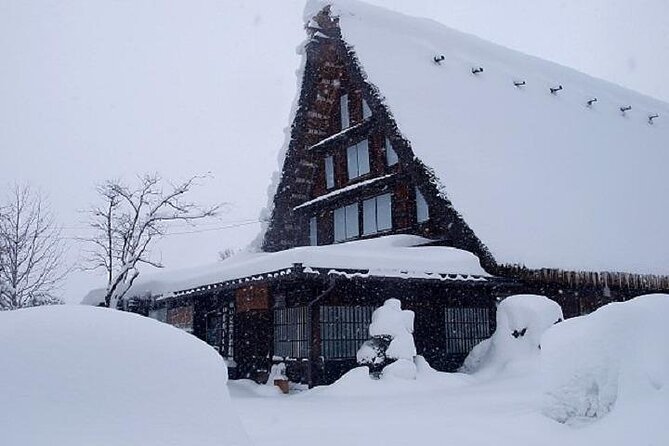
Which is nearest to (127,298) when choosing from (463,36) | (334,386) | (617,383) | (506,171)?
(334,386)

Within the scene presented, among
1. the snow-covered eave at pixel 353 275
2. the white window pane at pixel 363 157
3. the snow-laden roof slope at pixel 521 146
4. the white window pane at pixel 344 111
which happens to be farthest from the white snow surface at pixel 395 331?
the white window pane at pixel 344 111

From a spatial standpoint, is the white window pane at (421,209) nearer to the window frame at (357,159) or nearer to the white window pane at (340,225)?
the window frame at (357,159)

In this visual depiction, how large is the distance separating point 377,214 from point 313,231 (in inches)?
130

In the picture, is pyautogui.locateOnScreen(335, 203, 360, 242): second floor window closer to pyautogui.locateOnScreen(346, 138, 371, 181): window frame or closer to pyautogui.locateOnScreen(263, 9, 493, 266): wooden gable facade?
pyautogui.locateOnScreen(263, 9, 493, 266): wooden gable facade

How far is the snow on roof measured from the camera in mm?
11984

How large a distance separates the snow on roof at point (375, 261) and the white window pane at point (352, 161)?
3254mm

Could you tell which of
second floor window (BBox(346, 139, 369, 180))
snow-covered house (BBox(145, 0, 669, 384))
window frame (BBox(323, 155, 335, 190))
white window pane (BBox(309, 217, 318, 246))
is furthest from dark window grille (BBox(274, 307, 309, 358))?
window frame (BBox(323, 155, 335, 190))

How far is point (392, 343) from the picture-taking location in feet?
38.8

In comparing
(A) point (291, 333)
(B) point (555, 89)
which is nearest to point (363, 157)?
(A) point (291, 333)

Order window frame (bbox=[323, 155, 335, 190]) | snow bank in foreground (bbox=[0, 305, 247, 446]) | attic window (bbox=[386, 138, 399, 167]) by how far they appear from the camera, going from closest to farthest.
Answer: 1. snow bank in foreground (bbox=[0, 305, 247, 446])
2. attic window (bbox=[386, 138, 399, 167])
3. window frame (bbox=[323, 155, 335, 190])

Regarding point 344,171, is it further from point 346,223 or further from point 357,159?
point 346,223

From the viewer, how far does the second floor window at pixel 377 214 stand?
16.5m

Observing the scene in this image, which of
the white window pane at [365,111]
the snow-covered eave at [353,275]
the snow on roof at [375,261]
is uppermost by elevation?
the white window pane at [365,111]

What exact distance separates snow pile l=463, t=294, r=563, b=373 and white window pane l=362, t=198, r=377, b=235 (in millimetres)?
4769
